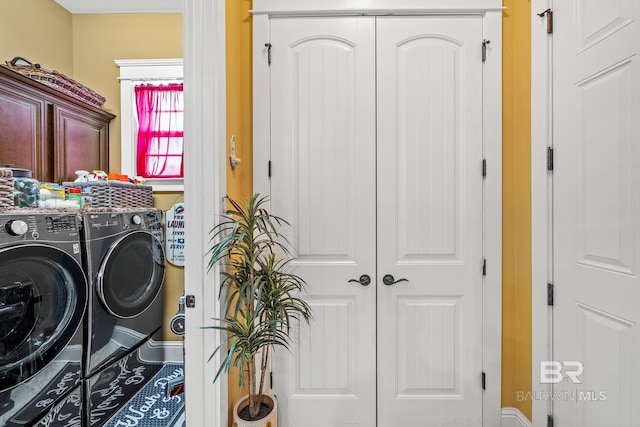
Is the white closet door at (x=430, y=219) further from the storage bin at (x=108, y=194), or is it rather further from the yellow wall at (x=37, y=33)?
the yellow wall at (x=37, y=33)

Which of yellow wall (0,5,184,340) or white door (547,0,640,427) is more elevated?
yellow wall (0,5,184,340)

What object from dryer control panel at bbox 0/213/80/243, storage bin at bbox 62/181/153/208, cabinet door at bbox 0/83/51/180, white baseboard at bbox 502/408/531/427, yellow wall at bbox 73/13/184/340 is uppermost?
yellow wall at bbox 73/13/184/340

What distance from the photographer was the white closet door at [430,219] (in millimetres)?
1613

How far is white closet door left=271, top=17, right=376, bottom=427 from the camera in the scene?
1.62m

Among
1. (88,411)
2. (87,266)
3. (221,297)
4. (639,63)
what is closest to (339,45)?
(639,63)

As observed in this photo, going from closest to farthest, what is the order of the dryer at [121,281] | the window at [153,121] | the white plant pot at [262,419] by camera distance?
1. the white plant pot at [262,419]
2. the dryer at [121,281]
3. the window at [153,121]

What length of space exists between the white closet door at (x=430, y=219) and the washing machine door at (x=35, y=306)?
1650 mm

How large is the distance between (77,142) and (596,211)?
3.15 metres

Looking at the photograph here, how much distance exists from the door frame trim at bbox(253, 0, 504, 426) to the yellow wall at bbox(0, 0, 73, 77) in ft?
6.32

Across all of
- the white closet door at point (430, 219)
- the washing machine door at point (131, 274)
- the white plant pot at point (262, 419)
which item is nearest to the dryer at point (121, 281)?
the washing machine door at point (131, 274)

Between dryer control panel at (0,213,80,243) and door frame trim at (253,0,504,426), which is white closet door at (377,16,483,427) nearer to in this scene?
door frame trim at (253,0,504,426)

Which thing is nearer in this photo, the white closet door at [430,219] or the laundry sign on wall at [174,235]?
the white closet door at [430,219]

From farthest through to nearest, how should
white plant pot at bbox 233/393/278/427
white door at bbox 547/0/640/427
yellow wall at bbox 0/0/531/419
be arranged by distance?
yellow wall at bbox 0/0/531/419 → white plant pot at bbox 233/393/278/427 → white door at bbox 547/0/640/427

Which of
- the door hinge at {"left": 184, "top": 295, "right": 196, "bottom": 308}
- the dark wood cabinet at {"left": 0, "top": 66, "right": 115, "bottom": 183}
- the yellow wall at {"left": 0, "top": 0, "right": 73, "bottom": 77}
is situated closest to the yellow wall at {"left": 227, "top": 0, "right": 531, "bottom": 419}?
the door hinge at {"left": 184, "top": 295, "right": 196, "bottom": 308}
